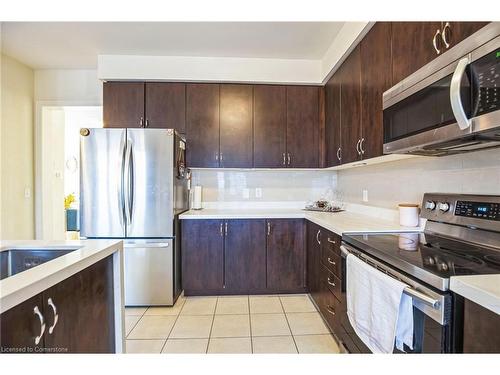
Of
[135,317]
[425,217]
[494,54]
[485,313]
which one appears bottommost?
[135,317]

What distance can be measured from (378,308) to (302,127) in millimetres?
2274

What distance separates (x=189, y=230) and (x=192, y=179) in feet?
2.53

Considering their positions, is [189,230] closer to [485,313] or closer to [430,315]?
[430,315]

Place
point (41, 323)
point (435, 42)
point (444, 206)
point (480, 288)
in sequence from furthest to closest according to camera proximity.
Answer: point (444, 206), point (435, 42), point (41, 323), point (480, 288)

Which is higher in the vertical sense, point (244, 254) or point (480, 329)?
point (480, 329)

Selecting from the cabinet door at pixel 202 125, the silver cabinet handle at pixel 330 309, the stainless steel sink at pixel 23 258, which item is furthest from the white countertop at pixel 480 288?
the cabinet door at pixel 202 125

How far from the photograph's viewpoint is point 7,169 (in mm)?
3062

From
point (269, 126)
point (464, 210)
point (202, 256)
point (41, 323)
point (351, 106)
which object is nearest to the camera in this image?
point (41, 323)

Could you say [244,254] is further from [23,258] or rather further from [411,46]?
[411,46]

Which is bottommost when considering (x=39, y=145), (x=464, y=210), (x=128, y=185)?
(x=464, y=210)

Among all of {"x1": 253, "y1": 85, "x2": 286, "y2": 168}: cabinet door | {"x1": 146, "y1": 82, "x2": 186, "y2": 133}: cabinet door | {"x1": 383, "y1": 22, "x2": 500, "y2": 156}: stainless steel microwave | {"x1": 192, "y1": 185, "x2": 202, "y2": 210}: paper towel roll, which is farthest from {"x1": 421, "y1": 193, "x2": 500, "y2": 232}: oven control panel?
{"x1": 146, "y1": 82, "x2": 186, "y2": 133}: cabinet door

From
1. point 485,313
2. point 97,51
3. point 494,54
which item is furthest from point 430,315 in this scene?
point 97,51

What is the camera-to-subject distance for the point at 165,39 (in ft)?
8.48

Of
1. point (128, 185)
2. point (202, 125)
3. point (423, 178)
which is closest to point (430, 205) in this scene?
point (423, 178)
